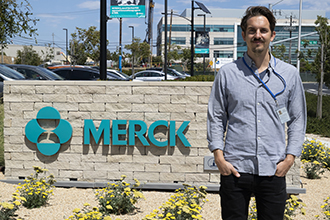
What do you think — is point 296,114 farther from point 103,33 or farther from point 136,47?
point 136,47

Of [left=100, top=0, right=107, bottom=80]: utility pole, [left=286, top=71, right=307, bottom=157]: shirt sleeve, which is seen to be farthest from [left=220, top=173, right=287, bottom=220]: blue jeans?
[left=100, top=0, right=107, bottom=80]: utility pole

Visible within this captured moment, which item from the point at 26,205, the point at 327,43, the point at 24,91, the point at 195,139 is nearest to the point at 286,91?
the point at 195,139

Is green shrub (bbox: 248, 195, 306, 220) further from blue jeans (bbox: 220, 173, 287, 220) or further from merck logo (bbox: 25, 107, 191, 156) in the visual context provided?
merck logo (bbox: 25, 107, 191, 156)

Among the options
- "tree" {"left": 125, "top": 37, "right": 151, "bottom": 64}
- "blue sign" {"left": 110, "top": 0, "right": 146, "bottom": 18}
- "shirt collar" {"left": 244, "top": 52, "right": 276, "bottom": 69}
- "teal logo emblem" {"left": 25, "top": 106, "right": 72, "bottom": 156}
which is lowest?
"teal logo emblem" {"left": 25, "top": 106, "right": 72, "bottom": 156}

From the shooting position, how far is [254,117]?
2611 mm

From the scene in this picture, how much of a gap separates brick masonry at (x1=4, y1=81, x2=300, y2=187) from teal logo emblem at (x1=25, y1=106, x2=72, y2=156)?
0.09m

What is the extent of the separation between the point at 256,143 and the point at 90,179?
3.95 metres

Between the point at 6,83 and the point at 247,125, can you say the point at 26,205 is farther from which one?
the point at 247,125

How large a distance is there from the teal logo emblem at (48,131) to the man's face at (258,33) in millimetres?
3932

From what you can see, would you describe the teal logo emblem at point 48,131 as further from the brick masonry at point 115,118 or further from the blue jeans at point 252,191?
the blue jeans at point 252,191

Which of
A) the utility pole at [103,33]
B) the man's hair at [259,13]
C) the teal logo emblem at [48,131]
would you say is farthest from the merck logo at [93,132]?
the man's hair at [259,13]

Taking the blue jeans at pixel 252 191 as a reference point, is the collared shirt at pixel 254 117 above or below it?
above

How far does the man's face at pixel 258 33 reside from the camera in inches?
104

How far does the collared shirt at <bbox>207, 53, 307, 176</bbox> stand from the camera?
2.59m
